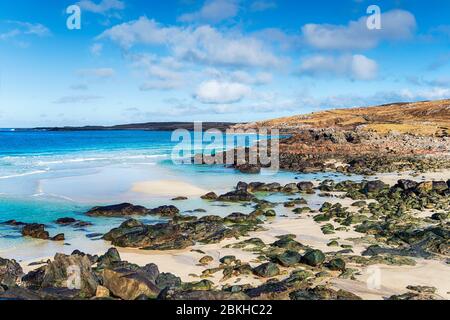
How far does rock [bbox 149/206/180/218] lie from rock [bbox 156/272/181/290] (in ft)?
31.5

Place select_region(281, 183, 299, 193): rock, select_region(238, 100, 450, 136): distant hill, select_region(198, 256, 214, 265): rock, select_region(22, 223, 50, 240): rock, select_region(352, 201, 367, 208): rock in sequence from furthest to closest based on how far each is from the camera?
1. select_region(238, 100, 450, 136): distant hill
2. select_region(281, 183, 299, 193): rock
3. select_region(352, 201, 367, 208): rock
4. select_region(22, 223, 50, 240): rock
5. select_region(198, 256, 214, 265): rock

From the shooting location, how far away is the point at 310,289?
35.6 ft

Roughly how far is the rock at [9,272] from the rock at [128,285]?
9.92ft

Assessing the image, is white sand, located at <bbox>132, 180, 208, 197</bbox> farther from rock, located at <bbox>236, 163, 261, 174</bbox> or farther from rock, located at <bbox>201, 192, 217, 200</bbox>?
rock, located at <bbox>236, 163, 261, 174</bbox>

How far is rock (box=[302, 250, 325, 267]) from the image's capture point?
13.1 m

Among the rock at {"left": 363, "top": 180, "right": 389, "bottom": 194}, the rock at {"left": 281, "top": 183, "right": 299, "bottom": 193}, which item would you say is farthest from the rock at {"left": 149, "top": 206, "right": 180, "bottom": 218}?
the rock at {"left": 363, "top": 180, "right": 389, "bottom": 194}

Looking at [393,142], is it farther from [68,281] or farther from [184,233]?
[68,281]

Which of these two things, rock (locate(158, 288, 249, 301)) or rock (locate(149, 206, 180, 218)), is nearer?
rock (locate(158, 288, 249, 301))

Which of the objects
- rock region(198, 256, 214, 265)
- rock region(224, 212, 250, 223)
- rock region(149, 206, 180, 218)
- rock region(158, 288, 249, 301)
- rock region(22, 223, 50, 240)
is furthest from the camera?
rock region(149, 206, 180, 218)

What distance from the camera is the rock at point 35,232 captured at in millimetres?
17469

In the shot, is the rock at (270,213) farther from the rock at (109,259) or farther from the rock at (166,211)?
the rock at (109,259)

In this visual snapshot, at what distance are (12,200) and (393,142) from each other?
157ft
